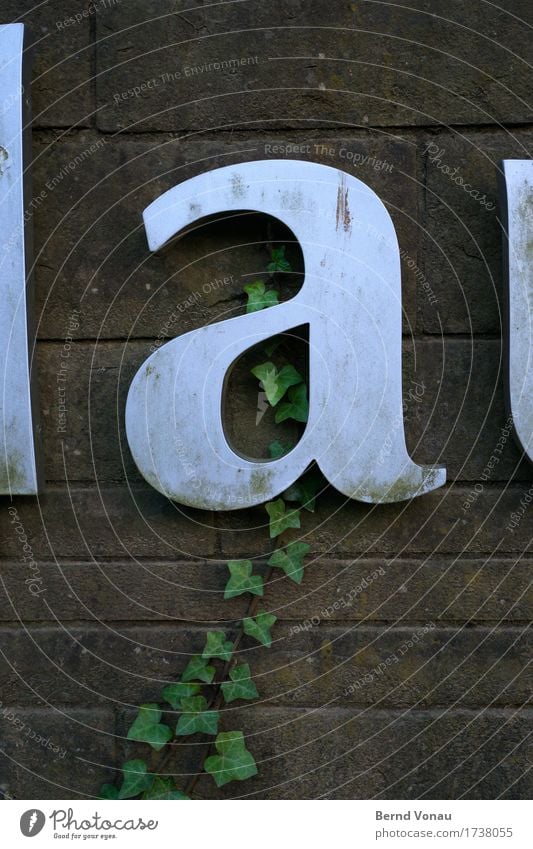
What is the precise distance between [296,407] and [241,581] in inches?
18.3

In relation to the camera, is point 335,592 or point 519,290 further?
point 335,592

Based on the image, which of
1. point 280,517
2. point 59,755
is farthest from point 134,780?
point 280,517

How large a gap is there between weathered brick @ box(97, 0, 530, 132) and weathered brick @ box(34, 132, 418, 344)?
3.1 inches

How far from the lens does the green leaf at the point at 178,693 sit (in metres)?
2.05

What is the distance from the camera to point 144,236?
208 cm

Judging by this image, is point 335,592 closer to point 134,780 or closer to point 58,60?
point 134,780

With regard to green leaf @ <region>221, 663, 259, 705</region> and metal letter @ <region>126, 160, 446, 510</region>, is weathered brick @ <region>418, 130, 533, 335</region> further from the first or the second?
green leaf @ <region>221, 663, 259, 705</region>

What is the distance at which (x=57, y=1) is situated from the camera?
2062mm

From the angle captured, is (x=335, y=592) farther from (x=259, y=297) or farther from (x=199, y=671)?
(x=259, y=297)

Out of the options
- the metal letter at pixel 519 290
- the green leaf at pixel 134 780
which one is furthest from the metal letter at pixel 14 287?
the metal letter at pixel 519 290

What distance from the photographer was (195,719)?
2.04 m

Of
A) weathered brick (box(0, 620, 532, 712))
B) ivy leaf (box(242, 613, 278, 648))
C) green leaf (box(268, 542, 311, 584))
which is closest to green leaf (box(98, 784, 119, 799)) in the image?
weathered brick (box(0, 620, 532, 712))

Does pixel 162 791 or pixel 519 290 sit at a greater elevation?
pixel 519 290
